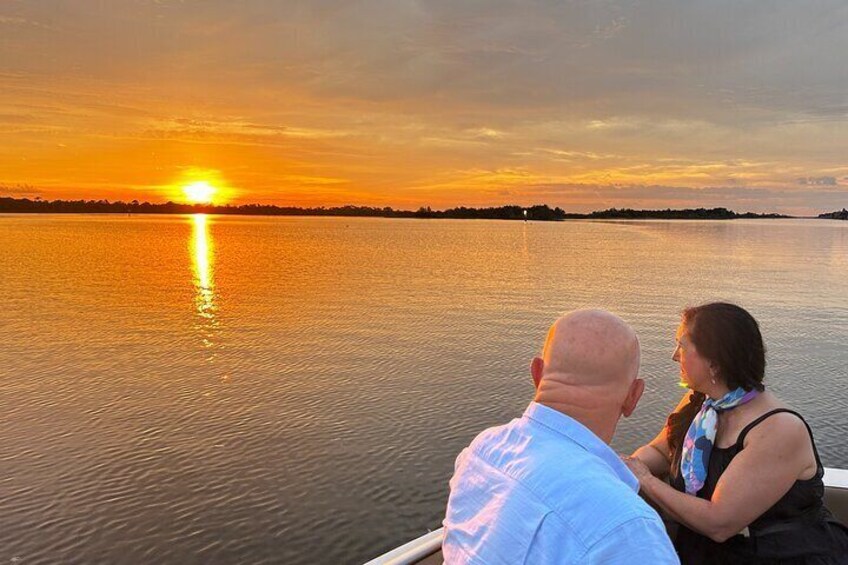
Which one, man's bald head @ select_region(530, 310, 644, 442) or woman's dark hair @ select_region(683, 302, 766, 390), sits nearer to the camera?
man's bald head @ select_region(530, 310, 644, 442)

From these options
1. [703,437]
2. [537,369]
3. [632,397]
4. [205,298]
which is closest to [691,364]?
[703,437]

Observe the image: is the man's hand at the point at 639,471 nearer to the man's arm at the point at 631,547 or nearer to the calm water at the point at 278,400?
the man's arm at the point at 631,547

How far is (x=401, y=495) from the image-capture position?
6695 mm

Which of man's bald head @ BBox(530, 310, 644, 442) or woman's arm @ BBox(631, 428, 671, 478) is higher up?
man's bald head @ BBox(530, 310, 644, 442)

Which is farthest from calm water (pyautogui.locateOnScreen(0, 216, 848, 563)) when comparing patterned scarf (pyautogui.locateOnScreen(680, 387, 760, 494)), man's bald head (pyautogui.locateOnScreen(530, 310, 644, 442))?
man's bald head (pyautogui.locateOnScreen(530, 310, 644, 442))

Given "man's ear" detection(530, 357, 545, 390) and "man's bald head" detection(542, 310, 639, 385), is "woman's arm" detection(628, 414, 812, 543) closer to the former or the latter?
"man's bald head" detection(542, 310, 639, 385)

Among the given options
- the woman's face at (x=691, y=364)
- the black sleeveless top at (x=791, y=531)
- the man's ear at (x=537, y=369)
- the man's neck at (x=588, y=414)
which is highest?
the man's ear at (x=537, y=369)

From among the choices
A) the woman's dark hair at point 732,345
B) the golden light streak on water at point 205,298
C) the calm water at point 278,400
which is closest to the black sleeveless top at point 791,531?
the woman's dark hair at point 732,345

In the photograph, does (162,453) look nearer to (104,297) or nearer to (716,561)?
(716,561)

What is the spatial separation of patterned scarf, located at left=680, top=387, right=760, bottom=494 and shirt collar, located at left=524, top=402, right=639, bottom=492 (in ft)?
3.79

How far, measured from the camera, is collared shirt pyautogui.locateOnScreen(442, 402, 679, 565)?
4.53ft

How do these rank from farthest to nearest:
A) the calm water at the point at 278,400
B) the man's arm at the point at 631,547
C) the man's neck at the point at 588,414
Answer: the calm water at the point at 278,400 → the man's neck at the point at 588,414 → the man's arm at the point at 631,547

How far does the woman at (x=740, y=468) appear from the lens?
2.36 metres

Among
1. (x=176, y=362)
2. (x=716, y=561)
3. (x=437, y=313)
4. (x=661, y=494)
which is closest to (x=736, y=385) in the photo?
(x=661, y=494)
